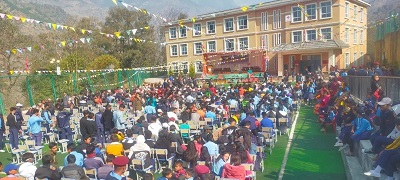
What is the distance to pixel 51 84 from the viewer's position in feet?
77.2

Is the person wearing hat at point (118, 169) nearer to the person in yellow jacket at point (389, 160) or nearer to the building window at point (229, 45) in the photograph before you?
the person in yellow jacket at point (389, 160)

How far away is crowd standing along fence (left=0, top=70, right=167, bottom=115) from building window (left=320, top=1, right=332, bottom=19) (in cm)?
2048

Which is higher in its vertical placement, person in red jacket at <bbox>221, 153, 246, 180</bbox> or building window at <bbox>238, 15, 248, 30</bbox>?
building window at <bbox>238, 15, 248, 30</bbox>

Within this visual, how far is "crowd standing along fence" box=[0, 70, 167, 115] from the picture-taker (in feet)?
74.3

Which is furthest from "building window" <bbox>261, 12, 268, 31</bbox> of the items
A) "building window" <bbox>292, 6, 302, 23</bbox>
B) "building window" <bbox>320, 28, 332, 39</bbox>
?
"building window" <bbox>320, 28, 332, 39</bbox>

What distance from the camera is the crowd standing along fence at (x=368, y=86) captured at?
38.4ft

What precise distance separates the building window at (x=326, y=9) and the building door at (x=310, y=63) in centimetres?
421

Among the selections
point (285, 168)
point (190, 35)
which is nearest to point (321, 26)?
point (190, 35)

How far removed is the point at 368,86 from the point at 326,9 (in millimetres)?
22766

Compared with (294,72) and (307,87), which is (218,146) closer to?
(307,87)

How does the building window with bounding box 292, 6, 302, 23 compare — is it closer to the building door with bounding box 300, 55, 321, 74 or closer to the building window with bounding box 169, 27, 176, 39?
the building door with bounding box 300, 55, 321, 74

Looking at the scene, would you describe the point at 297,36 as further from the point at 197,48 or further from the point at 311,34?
the point at 197,48

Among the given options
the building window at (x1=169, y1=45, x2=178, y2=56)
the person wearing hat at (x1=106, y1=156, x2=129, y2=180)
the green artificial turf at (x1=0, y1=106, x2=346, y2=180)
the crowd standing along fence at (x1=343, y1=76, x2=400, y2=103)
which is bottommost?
the green artificial turf at (x1=0, y1=106, x2=346, y2=180)

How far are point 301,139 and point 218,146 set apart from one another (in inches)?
186
